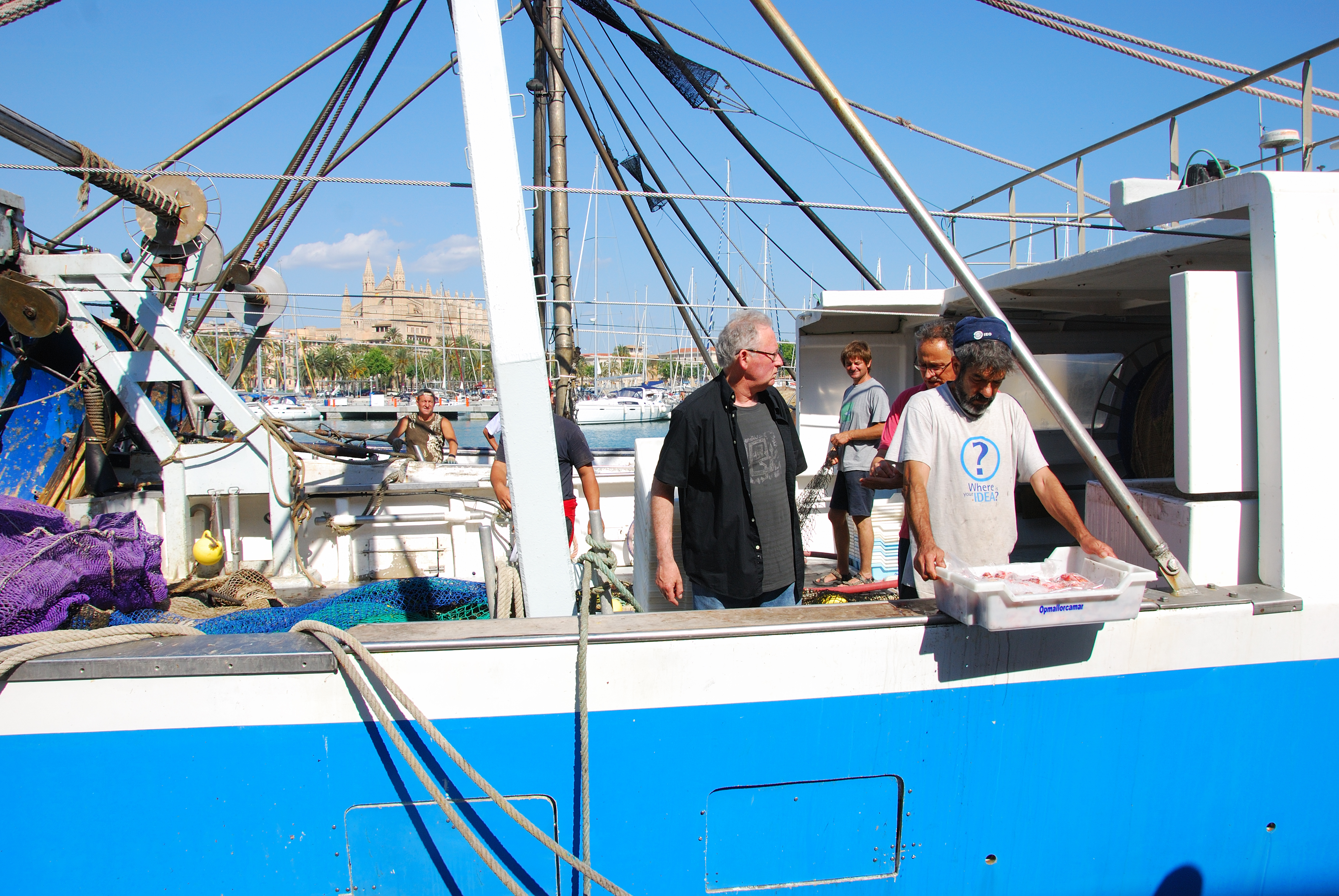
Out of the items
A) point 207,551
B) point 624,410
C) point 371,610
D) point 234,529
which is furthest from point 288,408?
point 371,610

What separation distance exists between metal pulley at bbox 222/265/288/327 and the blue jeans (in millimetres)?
6293

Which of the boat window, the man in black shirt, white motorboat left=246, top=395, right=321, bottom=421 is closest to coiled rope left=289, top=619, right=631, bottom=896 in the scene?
the man in black shirt

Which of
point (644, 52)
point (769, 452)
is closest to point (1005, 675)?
point (769, 452)

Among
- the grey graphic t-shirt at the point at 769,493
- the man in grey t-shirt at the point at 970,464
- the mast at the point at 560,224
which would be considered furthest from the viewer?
the mast at the point at 560,224

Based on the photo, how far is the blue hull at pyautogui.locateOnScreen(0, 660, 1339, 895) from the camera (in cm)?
180

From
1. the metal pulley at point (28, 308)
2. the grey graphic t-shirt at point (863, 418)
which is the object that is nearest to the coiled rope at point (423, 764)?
the grey graphic t-shirt at point (863, 418)

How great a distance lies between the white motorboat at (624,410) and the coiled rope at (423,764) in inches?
1306

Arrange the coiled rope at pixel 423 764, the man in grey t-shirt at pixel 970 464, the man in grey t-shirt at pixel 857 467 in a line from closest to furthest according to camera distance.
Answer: the coiled rope at pixel 423 764 → the man in grey t-shirt at pixel 970 464 → the man in grey t-shirt at pixel 857 467

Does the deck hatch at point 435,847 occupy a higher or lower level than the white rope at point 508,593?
lower

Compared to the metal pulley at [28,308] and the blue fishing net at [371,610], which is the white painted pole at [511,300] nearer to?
the blue fishing net at [371,610]

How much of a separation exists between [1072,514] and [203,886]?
257cm

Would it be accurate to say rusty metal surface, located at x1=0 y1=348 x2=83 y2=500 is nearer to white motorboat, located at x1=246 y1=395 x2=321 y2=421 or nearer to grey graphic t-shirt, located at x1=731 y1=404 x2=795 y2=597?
grey graphic t-shirt, located at x1=731 y1=404 x2=795 y2=597

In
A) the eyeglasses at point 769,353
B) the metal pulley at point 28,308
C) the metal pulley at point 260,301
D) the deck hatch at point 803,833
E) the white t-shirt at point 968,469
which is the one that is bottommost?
the deck hatch at point 803,833

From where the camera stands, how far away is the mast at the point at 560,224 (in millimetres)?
7027
